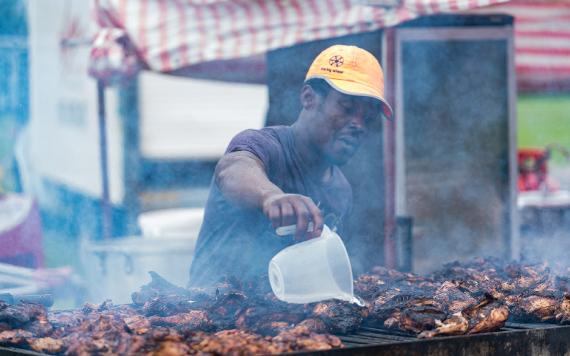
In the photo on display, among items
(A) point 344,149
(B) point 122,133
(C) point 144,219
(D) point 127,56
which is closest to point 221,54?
(D) point 127,56

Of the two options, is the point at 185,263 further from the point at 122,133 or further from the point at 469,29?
the point at 122,133

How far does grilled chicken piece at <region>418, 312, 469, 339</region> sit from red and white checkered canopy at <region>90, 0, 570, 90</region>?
2571 mm

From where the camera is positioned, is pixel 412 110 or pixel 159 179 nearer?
pixel 412 110

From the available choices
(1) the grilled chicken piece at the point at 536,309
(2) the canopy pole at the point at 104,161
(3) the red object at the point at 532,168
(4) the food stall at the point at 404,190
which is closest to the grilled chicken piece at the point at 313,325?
(4) the food stall at the point at 404,190

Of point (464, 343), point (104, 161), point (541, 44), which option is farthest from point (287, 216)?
point (541, 44)

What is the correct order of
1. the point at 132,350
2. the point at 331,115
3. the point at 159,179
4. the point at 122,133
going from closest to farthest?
the point at 132,350 → the point at 331,115 → the point at 122,133 → the point at 159,179

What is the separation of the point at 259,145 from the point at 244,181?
48 centimetres

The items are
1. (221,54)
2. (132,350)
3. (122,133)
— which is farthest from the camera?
(122,133)

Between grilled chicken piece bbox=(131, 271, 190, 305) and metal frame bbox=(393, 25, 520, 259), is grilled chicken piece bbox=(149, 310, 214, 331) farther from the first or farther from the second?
metal frame bbox=(393, 25, 520, 259)

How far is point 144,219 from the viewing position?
8328 mm

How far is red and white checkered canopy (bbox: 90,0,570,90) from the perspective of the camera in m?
5.55

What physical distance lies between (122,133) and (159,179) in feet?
3.36

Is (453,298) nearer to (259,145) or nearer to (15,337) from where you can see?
(259,145)

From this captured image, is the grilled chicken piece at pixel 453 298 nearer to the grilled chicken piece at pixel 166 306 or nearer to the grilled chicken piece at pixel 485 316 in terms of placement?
the grilled chicken piece at pixel 485 316
